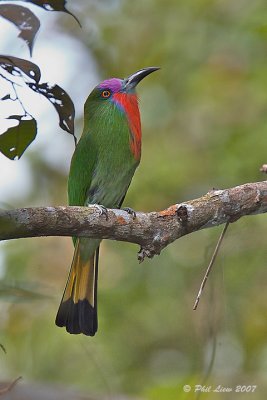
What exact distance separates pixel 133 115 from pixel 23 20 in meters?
1.53

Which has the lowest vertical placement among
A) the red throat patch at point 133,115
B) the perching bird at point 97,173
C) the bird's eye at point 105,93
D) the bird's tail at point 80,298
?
the bird's tail at point 80,298

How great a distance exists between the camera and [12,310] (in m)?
4.35

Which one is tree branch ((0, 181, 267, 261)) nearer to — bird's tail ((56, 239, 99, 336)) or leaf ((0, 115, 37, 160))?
leaf ((0, 115, 37, 160))

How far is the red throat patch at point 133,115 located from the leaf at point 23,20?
1382 millimetres

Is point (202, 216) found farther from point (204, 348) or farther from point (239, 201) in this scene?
point (204, 348)

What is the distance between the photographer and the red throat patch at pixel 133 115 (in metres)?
3.23

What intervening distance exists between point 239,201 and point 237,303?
1.85 metres

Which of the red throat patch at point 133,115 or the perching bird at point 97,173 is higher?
the red throat patch at point 133,115

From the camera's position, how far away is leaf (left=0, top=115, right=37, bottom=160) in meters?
1.85

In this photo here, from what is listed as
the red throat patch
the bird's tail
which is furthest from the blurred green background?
the red throat patch

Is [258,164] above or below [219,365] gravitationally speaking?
above

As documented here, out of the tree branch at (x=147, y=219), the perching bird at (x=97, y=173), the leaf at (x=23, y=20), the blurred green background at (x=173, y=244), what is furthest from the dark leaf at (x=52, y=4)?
the blurred green background at (x=173, y=244)

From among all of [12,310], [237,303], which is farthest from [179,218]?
[12,310]

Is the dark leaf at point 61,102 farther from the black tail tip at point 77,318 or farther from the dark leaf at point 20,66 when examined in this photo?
the black tail tip at point 77,318
